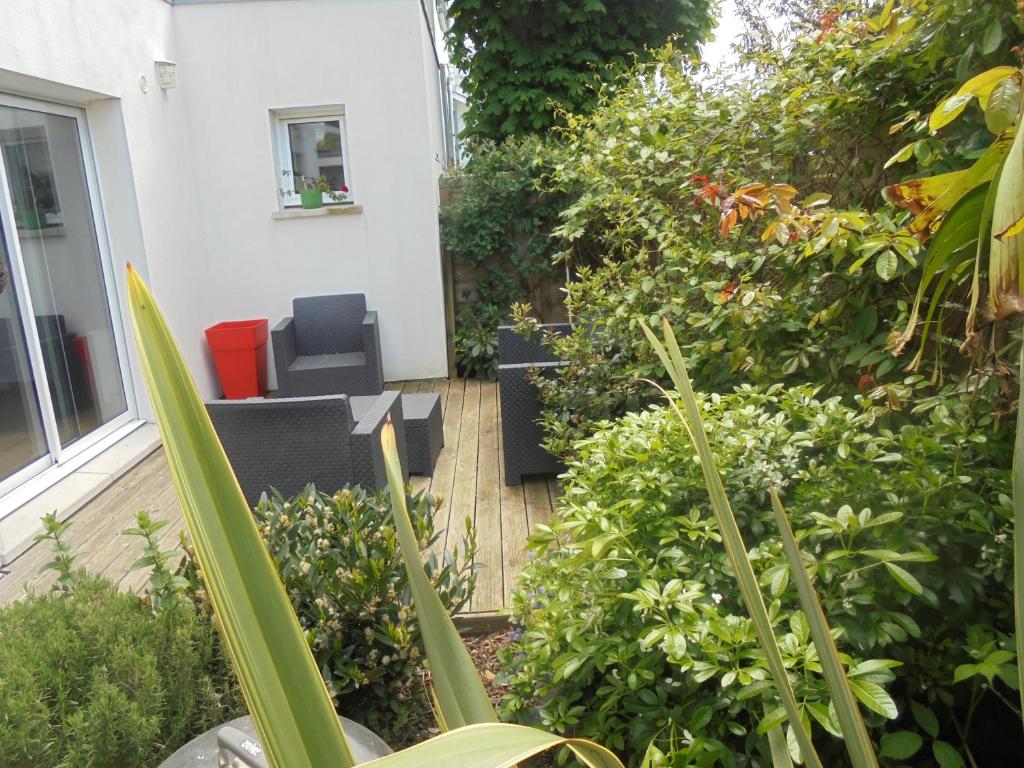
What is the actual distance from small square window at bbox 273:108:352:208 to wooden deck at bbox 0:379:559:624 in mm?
2561

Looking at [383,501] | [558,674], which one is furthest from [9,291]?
[558,674]

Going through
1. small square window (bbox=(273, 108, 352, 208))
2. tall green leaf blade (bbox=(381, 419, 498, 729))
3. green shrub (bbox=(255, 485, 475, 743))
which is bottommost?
green shrub (bbox=(255, 485, 475, 743))

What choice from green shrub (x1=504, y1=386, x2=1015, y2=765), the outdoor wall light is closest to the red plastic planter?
the outdoor wall light

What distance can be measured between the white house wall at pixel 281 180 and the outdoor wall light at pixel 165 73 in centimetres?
37

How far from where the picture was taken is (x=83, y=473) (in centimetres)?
431

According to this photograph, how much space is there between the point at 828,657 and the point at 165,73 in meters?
6.25

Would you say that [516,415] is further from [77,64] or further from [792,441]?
[77,64]

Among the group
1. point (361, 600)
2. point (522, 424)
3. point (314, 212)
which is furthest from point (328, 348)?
point (361, 600)

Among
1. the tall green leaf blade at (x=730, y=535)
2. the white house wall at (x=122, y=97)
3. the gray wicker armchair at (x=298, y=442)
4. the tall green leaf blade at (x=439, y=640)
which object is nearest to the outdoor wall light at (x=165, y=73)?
the white house wall at (x=122, y=97)

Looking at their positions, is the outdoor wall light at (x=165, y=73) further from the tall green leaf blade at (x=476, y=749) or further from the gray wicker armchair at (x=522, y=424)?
the tall green leaf blade at (x=476, y=749)

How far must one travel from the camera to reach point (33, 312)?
162 inches

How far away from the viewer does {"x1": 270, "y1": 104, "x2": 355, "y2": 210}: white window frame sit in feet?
20.6

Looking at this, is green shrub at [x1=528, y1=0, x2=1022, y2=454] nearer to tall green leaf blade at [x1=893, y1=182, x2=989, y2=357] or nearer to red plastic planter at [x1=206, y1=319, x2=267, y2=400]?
tall green leaf blade at [x1=893, y1=182, x2=989, y2=357]

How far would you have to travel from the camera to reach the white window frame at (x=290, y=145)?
6.27 metres
